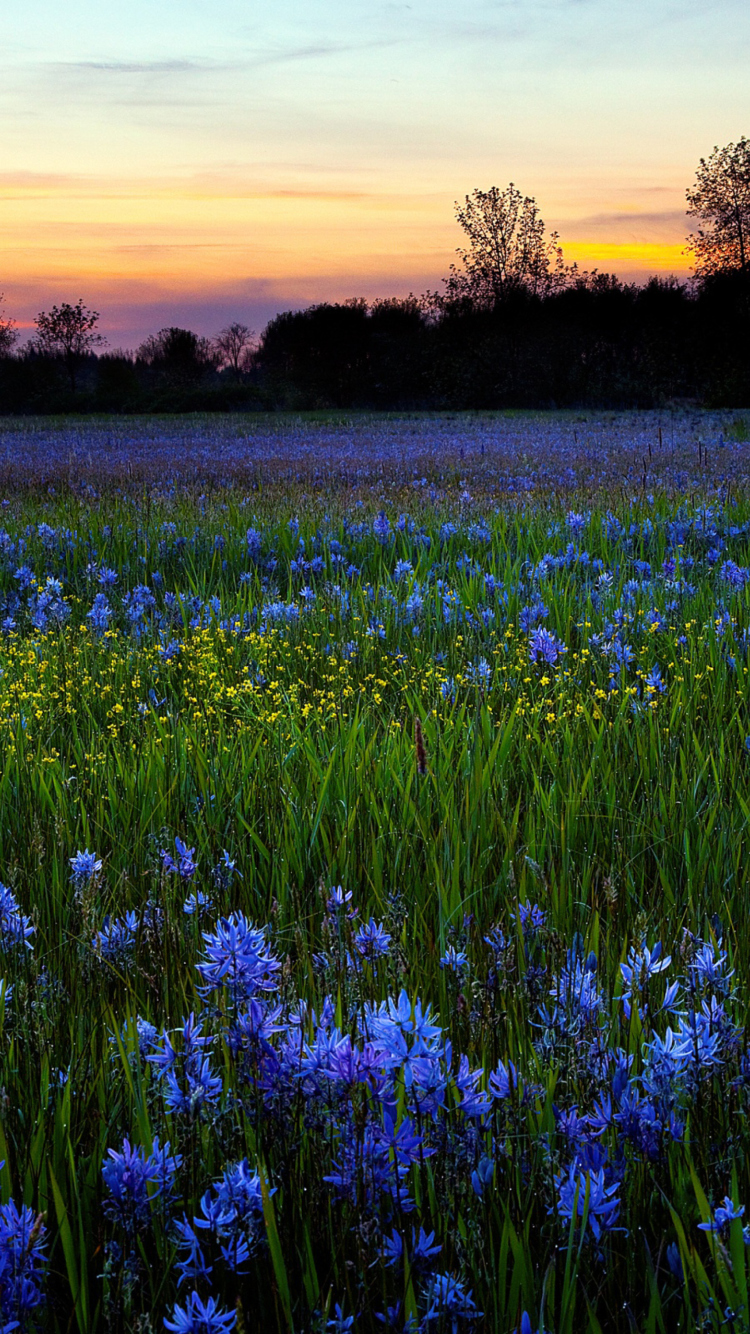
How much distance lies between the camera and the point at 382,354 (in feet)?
196

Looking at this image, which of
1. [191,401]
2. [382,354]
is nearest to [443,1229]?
[191,401]

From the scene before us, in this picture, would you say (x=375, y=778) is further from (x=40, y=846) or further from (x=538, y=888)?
(x=40, y=846)

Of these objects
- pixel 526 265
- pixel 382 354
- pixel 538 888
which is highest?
pixel 526 265

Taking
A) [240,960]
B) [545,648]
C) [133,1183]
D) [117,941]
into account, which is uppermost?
[545,648]

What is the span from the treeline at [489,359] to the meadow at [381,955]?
45.8 metres

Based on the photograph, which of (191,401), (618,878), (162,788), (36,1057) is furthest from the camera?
(191,401)

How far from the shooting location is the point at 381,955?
1.70 metres

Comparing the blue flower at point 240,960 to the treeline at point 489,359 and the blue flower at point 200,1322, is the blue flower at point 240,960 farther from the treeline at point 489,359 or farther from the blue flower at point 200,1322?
the treeline at point 489,359

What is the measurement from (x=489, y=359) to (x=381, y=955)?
56.4 metres

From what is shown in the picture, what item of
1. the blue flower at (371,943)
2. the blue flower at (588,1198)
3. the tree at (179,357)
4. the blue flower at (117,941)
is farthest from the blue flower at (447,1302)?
the tree at (179,357)

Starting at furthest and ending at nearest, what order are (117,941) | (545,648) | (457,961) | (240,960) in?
(545,648) → (117,941) → (457,961) → (240,960)

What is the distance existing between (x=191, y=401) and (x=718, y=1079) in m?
55.6

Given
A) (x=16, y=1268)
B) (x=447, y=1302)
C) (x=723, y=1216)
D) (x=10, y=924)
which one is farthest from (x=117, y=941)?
(x=723, y=1216)

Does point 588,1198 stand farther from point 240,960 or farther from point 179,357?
point 179,357
